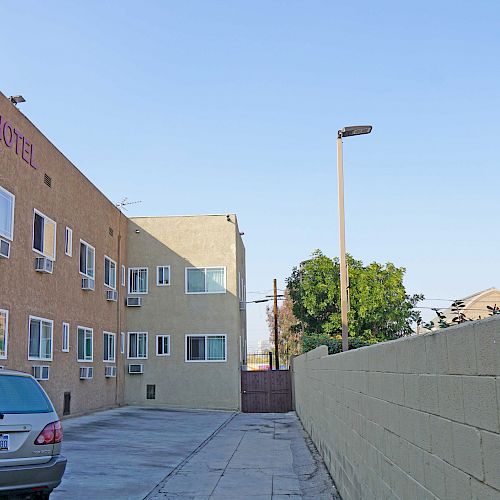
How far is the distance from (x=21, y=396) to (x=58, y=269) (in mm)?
13440

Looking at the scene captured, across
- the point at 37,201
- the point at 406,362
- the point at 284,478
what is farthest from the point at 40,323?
the point at 406,362

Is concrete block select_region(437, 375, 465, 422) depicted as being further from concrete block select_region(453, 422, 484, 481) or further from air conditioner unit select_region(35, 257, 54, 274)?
air conditioner unit select_region(35, 257, 54, 274)

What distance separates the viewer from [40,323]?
18.4m

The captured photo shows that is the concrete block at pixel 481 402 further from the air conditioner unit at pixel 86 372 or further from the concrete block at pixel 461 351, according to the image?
the air conditioner unit at pixel 86 372

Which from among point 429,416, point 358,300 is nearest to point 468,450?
point 429,416

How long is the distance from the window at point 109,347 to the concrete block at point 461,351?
22.9 metres

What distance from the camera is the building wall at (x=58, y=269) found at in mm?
16641

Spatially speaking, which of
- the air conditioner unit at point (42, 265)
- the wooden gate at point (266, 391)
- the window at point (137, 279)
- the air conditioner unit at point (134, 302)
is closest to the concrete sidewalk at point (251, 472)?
the air conditioner unit at point (42, 265)

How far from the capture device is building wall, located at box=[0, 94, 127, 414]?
1664 cm

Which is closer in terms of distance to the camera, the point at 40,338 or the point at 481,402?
the point at 481,402

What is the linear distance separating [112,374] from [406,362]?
2245 centimetres

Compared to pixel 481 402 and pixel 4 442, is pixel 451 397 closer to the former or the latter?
pixel 481 402

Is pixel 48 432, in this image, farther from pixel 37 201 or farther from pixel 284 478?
pixel 37 201

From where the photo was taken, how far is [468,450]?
306 centimetres
